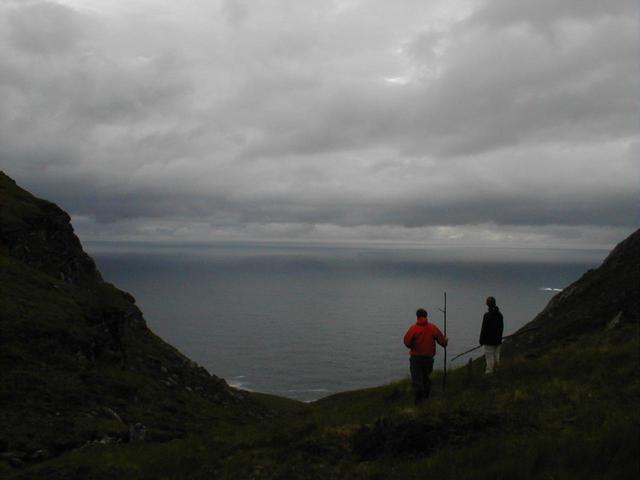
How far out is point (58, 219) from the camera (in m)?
47.5

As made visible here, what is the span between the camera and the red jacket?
17.6 m

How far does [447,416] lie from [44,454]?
43.0 feet

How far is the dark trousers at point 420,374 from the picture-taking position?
1764cm

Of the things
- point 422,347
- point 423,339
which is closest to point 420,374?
point 422,347

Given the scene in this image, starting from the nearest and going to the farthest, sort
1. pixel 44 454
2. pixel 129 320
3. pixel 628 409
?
pixel 628 409
pixel 44 454
pixel 129 320

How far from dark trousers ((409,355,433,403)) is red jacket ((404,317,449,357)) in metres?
0.22

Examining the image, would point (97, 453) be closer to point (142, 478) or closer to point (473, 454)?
point (142, 478)

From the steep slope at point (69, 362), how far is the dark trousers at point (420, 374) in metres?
10.3

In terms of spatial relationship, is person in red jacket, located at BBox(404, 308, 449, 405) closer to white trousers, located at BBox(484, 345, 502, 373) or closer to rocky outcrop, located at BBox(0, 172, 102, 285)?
white trousers, located at BBox(484, 345, 502, 373)

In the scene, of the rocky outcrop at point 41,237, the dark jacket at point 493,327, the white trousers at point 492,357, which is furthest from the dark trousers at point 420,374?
the rocky outcrop at point 41,237

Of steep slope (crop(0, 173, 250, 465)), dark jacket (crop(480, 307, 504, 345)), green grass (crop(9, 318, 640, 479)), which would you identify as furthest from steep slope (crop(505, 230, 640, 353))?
steep slope (crop(0, 173, 250, 465))

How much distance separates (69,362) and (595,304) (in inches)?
1126

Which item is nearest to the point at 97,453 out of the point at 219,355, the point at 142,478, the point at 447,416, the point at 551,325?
A: the point at 142,478

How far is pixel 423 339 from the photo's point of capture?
57.8ft
